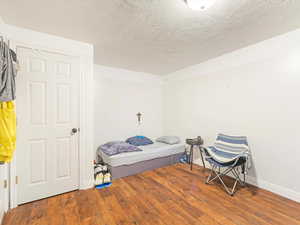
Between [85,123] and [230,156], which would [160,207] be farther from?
[85,123]

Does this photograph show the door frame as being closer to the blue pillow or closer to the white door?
the white door

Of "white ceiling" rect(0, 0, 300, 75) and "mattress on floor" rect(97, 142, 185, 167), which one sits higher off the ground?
"white ceiling" rect(0, 0, 300, 75)

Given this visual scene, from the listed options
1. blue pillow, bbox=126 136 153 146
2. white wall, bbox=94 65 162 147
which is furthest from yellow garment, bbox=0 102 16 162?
blue pillow, bbox=126 136 153 146

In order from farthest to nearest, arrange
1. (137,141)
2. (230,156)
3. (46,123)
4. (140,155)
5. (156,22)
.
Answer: (137,141) < (140,155) < (230,156) < (46,123) < (156,22)

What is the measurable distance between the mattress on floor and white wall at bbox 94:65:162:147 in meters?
0.75

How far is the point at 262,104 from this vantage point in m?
2.37

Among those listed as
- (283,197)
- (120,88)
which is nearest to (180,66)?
(120,88)

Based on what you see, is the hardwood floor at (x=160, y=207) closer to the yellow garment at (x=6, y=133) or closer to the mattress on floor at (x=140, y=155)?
the mattress on floor at (x=140, y=155)

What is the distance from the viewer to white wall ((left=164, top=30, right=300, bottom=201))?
6.81 feet

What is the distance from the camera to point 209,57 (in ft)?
10.0

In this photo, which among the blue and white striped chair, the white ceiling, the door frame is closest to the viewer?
the white ceiling

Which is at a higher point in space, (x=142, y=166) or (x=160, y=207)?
(x=142, y=166)

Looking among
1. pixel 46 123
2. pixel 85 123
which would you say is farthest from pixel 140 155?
pixel 46 123

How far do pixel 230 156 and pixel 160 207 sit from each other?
4.96 feet
